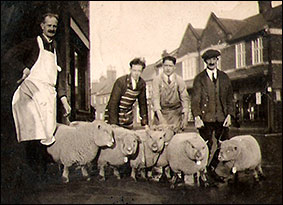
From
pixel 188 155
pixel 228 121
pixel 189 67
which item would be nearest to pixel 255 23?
pixel 189 67

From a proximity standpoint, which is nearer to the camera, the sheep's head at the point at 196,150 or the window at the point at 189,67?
the sheep's head at the point at 196,150

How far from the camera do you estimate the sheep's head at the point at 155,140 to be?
3.71 meters

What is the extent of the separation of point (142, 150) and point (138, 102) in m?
0.46

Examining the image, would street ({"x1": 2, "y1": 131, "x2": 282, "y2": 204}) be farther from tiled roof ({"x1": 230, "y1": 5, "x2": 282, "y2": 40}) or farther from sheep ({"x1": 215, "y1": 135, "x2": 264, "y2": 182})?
tiled roof ({"x1": 230, "y1": 5, "x2": 282, "y2": 40})

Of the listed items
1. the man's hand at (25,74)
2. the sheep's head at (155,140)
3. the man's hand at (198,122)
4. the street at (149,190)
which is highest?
the man's hand at (25,74)

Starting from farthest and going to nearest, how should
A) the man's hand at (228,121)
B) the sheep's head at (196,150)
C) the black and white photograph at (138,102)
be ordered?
the man's hand at (228,121) → the black and white photograph at (138,102) → the sheep's head at (196,150)

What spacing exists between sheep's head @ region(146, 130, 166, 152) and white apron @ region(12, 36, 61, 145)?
0.91m

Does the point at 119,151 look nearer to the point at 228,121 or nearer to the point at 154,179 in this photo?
the point at 154,179

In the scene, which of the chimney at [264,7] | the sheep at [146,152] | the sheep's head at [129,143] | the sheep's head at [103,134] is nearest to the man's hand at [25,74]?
the sheep's head at [103,134]

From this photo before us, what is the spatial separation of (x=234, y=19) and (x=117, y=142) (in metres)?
1.67

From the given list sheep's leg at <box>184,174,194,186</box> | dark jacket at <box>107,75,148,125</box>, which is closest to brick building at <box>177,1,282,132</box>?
dark jacket at <box>107,75,148,125</box>

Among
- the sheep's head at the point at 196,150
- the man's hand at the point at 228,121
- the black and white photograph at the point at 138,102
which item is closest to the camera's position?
the sheep's head at the point at 196,150

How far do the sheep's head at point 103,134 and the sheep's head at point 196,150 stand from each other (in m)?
0.70

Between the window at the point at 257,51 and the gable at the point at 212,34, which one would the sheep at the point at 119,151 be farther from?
the window at the point at 257,51
